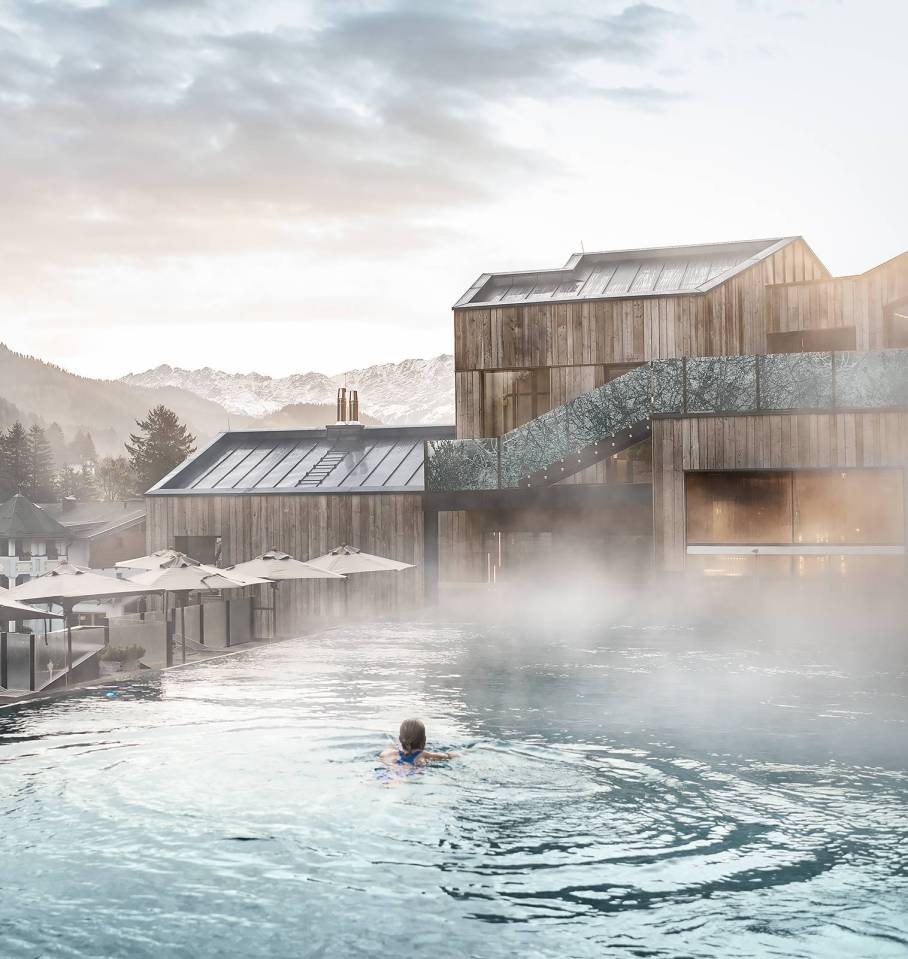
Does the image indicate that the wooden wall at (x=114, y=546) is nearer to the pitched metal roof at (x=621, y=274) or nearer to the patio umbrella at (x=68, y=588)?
the pitched metal roof at (x=621, y=274)

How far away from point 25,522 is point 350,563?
5981 cm

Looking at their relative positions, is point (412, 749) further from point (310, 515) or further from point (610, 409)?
point (310, 515)

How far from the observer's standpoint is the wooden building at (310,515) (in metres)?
37.4

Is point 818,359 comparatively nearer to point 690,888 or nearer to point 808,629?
point 808,629

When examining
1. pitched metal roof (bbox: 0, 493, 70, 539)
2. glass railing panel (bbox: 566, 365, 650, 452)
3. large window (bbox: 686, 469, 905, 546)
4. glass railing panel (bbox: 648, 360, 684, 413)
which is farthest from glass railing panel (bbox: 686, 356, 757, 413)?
pitched metal roof (bbox: 0, 493, 70, 539)

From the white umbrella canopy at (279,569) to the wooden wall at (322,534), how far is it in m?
5.58

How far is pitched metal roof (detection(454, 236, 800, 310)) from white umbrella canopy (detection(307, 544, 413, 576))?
8.87 metres

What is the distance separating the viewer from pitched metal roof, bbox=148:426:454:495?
38906 millimetres

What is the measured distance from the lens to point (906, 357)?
25.4 m

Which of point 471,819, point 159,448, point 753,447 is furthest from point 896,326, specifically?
point 159,448

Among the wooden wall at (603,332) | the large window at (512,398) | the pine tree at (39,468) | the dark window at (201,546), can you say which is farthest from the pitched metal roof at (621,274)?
the pine tree at (39,468)

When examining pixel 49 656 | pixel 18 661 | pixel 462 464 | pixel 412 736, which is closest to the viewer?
pixel 412 736

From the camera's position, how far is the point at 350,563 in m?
31.7

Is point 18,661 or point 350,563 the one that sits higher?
point 350,563
